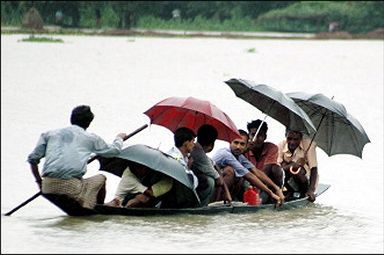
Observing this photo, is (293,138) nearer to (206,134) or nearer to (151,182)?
(206,134)

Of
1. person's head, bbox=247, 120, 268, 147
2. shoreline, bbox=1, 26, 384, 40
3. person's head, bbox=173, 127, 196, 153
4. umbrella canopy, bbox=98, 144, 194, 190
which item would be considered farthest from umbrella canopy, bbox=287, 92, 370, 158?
shoreline, bbox=1, 26, 384, 40

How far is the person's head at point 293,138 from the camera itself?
43.0 ft

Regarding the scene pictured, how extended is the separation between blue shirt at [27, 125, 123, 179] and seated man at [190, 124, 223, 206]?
1.14 metres

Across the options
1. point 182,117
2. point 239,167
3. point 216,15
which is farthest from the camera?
point 216,15

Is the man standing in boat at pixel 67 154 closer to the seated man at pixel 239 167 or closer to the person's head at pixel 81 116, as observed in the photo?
the person's head at pixel 81 116

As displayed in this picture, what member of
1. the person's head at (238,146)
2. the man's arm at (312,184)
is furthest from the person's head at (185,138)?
the man's arm at (312,184)

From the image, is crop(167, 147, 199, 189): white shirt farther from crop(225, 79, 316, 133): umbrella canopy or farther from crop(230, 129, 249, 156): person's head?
crop(225, 79, 316, 133): umbrella canopy

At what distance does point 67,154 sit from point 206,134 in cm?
150

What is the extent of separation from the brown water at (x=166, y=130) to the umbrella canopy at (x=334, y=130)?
70 centimetres

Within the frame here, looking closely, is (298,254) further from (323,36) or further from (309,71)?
(323,36)

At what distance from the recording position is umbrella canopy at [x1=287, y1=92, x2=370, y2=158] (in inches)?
532

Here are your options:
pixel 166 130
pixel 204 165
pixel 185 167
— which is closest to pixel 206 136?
pixel 204 165

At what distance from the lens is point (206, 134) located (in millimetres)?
12031

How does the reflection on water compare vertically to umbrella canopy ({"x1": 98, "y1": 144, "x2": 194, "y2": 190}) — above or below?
below
